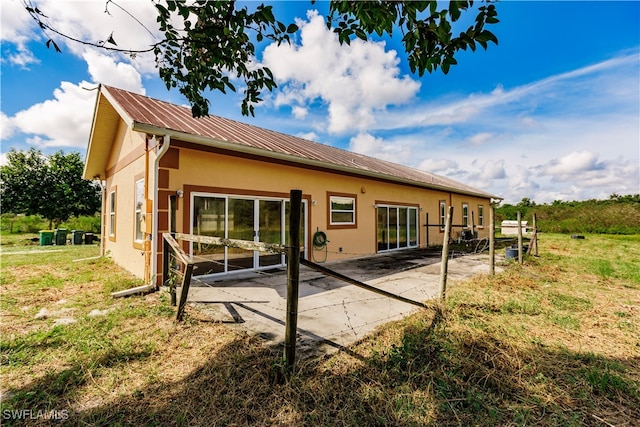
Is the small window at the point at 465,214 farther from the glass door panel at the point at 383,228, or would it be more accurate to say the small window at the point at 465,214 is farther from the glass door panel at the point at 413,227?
the glass door panel at the point at 383,228

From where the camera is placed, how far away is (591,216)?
23500 mm

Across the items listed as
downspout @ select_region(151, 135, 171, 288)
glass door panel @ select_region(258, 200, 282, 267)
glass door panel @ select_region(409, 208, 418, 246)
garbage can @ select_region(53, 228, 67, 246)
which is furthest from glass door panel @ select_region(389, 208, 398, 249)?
garbage can @ select_region(53, 228, 67, 246)

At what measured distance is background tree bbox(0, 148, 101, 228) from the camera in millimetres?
17859

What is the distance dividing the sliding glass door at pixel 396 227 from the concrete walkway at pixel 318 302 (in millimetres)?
3709

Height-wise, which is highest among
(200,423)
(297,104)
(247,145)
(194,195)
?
(297,104)

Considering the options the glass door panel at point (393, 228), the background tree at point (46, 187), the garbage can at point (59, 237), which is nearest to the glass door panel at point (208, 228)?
the glass door panel at point (393, 228)

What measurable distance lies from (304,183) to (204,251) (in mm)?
3602

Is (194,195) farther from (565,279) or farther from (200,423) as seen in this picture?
(565,279)

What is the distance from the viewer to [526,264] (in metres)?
8.59

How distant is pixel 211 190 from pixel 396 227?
860cm

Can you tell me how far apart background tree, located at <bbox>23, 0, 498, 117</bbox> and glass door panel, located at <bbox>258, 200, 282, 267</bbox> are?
15.8 ft

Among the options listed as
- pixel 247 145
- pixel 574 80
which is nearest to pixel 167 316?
pixel 247 145

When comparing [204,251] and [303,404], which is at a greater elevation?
[204,251]

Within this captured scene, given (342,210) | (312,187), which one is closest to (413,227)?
(342,210)
